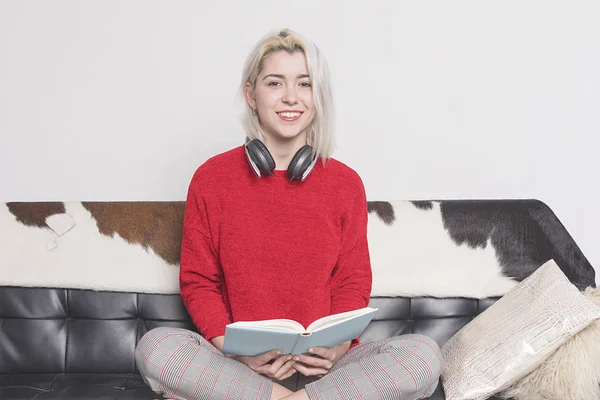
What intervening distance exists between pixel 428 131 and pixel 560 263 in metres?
0.72

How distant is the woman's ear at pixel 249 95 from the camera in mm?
1919

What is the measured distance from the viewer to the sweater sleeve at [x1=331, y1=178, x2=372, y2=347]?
74.5 inches

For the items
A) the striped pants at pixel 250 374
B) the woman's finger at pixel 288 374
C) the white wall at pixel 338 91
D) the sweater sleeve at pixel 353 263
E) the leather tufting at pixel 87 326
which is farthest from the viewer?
the white wall at pixel 338 91

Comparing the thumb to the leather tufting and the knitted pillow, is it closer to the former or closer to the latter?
the leather tufting

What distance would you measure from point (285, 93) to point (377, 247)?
0.59 metres

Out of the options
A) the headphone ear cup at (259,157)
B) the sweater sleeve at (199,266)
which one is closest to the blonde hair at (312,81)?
the headphone ear cup at (259,157)

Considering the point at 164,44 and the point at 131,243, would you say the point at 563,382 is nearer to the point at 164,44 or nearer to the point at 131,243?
the point at 131,243

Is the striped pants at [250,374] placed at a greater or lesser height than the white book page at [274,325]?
lesser

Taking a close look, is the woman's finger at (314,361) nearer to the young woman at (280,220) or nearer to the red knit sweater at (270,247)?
the young woman at (280,220)

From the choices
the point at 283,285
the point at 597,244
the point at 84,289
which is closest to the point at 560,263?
the point at 597,244

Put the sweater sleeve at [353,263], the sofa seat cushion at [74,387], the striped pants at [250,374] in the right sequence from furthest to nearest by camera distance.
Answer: the sweater sleeve at [353,263] < the sofa seat cushion at [74,387] < the striped pants at [250,374]

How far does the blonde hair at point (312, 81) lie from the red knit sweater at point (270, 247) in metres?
0.09

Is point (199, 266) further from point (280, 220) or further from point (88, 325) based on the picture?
point (88, 325)

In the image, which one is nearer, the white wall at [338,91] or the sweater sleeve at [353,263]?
the sweater sleeve at [353,263]
